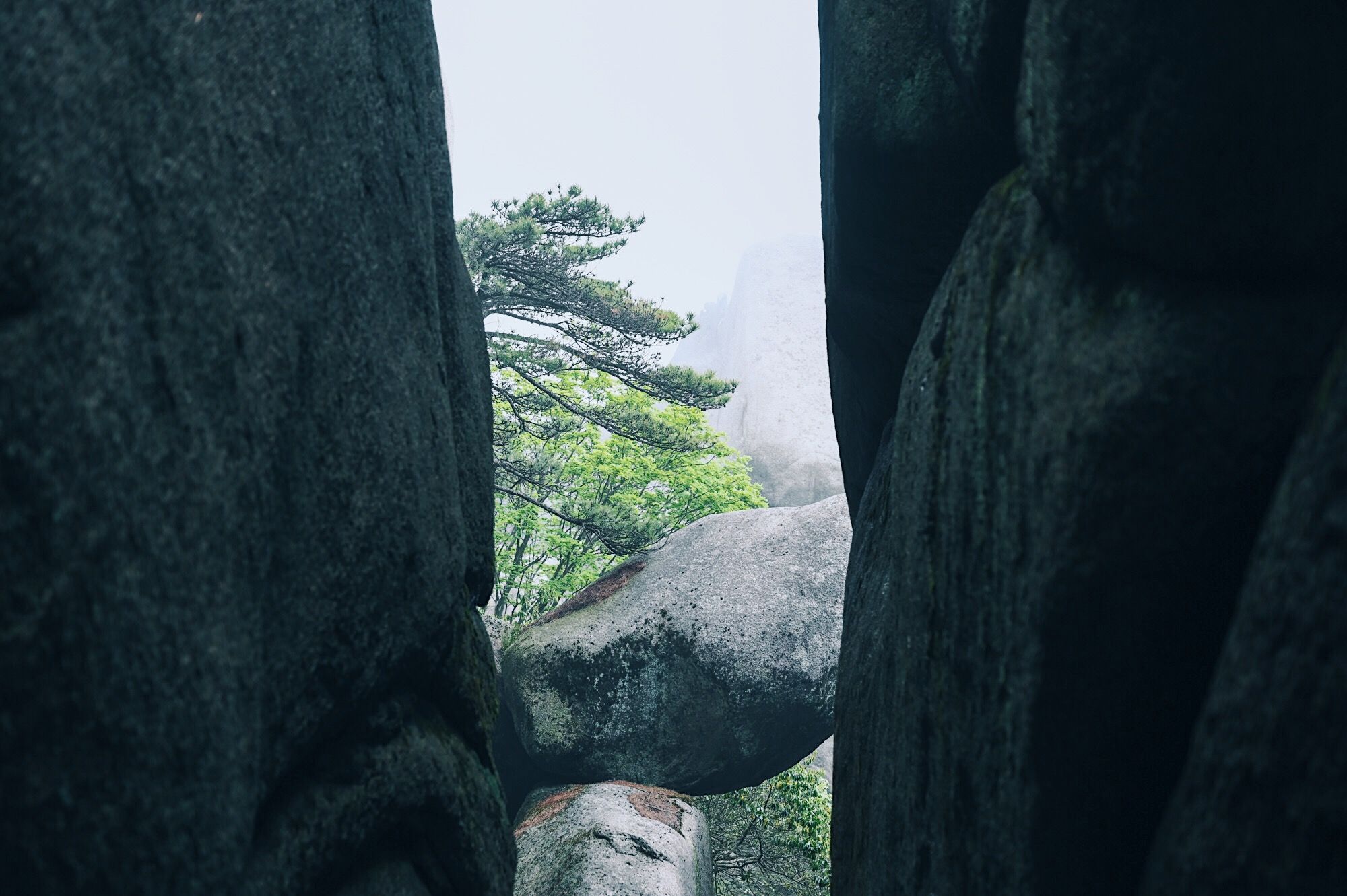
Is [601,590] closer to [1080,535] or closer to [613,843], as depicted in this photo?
[613,843]

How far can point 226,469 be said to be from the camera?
88.9 inches

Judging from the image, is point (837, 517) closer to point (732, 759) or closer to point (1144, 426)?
point (732, 759)

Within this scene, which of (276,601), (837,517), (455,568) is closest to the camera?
(276,601)

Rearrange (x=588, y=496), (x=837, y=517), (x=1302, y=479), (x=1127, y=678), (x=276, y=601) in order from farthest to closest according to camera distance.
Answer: (x=588, y=496), (x=837, y=517), (x=276, y=601), (x=1127, y=678), (x=1302, y=479)

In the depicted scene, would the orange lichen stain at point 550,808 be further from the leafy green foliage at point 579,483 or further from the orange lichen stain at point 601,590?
the leafy green foliage at point 579,483

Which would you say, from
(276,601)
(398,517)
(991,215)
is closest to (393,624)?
(398,517)

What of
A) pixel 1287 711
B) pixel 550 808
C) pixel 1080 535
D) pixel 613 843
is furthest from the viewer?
pixel 550 808

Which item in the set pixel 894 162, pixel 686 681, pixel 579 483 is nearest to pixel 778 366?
pixel 579 483

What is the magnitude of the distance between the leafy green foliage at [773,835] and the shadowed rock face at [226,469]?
30.2 ft

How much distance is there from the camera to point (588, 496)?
698 inches

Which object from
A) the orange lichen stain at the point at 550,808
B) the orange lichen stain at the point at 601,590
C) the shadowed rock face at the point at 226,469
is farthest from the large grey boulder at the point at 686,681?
the shadowed rock face at the point at 226,469

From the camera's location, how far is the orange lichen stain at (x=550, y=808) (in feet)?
33.1

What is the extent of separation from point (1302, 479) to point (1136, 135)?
98 cm

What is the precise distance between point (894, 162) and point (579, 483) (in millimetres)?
14457
